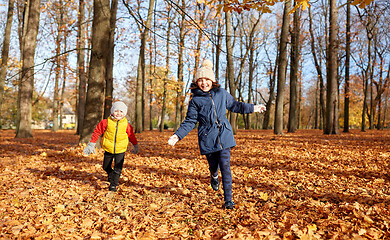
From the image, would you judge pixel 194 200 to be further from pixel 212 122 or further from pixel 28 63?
pixel 28 63

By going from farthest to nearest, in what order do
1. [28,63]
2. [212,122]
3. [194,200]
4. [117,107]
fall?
[28,63] → [117,107] → [194,200] → [212,122]

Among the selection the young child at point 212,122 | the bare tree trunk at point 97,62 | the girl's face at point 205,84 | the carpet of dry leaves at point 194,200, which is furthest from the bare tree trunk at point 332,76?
the girl's face at point 205,84

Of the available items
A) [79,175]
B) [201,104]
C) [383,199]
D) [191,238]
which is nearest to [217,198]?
[191,238]

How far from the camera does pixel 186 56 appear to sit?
1884 centimetres

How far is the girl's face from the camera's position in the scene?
3.41 metres

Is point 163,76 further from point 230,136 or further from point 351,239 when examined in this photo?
point 351,239

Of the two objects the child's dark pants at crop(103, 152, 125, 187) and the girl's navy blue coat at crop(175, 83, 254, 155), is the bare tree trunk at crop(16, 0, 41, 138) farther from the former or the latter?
the girl's navy blue coat at crop(175, 83, 254, 155)

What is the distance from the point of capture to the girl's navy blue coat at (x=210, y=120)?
3305 millimetres

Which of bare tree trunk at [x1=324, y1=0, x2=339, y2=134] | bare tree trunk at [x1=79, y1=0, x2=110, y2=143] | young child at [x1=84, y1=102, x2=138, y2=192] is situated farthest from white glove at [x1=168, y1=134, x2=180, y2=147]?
bare tree trunk at [x1=324, y1=0, x2=339, y2=134]

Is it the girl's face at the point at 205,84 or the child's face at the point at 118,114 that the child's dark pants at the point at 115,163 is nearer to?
the child's face at the point at 118,114

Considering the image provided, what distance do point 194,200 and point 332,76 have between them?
12.4 m

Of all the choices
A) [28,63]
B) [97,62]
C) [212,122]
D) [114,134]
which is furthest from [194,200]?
[28,63]

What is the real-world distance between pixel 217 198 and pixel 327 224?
168 centimetres

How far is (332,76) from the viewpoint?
527 inches
